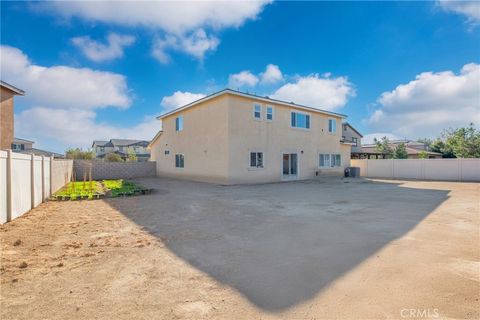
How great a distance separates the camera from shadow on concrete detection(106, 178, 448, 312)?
351 cm

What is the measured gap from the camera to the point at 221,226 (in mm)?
6535

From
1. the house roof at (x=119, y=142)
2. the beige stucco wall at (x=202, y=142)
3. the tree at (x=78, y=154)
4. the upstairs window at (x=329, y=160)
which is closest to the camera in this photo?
the beige stucco wall at (x=202, y=142)

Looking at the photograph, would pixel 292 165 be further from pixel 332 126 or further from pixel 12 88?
pixel 12 88

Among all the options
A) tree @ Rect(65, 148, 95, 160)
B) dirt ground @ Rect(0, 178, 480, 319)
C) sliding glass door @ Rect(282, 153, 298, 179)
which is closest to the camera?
dirt ground @ Rect(0, 178, 480, 319)

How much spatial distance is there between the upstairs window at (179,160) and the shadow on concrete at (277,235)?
11253 mm

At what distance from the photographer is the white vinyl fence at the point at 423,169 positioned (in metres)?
19.8

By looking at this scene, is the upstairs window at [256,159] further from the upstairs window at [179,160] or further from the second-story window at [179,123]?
the second-story window at [179,123]

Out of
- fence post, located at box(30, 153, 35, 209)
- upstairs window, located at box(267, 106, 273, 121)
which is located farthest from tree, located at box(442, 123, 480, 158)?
fence post, located at box(30, 153, 35, 209)

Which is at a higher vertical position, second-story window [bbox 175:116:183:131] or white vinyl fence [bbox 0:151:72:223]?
second-story window [bbox 175:116:183:131]

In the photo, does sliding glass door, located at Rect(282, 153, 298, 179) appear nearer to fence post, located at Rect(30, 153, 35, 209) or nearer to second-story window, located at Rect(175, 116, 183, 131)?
second-story window, located at Rect(175, 116, 183, 131)

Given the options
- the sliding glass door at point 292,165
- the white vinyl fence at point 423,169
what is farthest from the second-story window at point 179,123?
the white vinyl fence at point 423,169

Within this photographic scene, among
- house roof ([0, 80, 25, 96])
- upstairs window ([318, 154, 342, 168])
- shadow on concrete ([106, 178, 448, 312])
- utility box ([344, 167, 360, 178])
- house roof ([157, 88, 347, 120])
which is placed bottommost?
shadow on concrete ([106, 178, 448, 312])

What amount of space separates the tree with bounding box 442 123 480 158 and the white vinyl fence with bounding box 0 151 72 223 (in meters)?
39.4

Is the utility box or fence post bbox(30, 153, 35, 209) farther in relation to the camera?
the utility box
